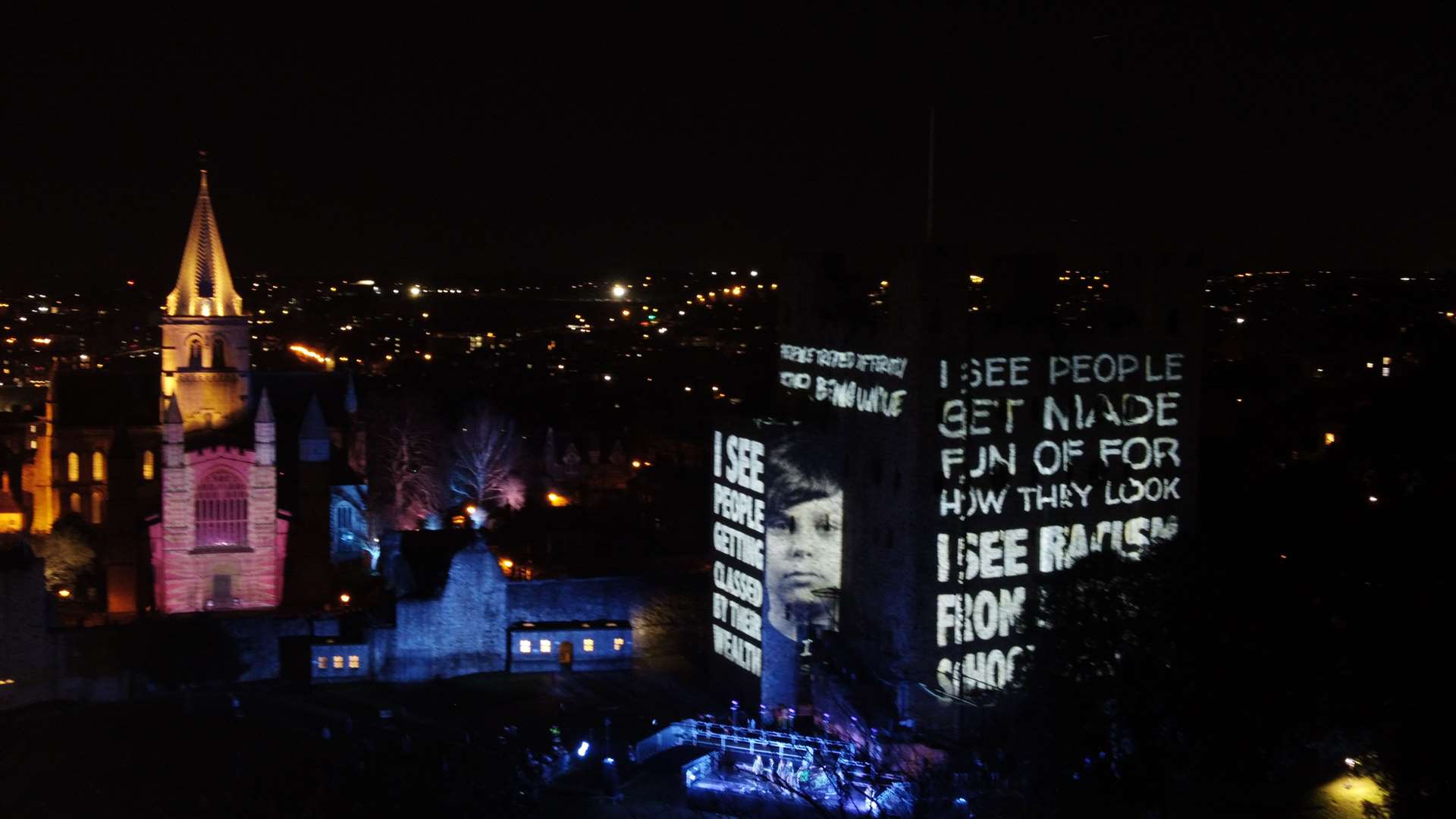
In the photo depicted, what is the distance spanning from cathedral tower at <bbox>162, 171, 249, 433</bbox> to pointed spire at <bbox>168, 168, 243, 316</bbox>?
3 centimetres

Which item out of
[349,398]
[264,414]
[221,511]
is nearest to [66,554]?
[221,511]

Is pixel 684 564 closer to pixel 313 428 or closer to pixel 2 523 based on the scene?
pixel 313 428

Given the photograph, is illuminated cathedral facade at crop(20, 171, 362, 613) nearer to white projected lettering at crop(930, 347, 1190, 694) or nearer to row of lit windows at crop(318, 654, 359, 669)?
row of lit windows at crop(318, 654, 359, 669)

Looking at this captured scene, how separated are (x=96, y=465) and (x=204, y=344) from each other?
6968 mm

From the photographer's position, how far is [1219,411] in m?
56.3

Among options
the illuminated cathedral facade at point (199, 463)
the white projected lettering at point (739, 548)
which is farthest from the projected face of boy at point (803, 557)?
the illuminated cathedral facade at point (199, 463)

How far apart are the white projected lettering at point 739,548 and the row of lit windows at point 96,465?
95.4 ft

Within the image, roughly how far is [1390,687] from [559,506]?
46594 mm

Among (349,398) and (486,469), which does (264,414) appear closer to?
(349,398)

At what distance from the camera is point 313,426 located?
186 ft

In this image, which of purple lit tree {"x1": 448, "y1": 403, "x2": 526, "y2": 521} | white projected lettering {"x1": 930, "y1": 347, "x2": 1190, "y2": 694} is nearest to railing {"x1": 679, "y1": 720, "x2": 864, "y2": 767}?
white projected lettering {"x1": 930, "y1": 347, "x2": 1190, "y2": 694}

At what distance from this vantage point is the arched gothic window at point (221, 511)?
2023 inches

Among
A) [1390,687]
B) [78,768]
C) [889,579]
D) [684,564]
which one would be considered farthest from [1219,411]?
[78,768]

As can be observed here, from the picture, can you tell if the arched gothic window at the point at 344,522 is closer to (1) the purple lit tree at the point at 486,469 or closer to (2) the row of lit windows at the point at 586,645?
(1) the purple lit tree at the point at 486,469
